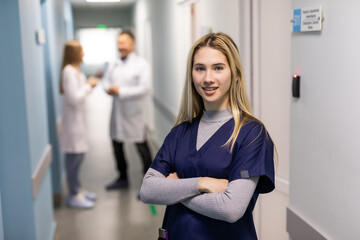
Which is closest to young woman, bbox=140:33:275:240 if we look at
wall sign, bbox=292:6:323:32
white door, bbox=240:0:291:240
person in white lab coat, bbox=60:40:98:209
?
wall sign, bbox=292:6:323:32

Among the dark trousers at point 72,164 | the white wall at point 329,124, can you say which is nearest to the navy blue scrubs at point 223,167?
the white wall at point 329,124

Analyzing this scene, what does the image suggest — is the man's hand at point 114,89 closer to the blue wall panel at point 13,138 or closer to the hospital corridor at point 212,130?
the hospital corridor at point 212,130

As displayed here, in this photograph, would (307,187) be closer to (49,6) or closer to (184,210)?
(184,210)

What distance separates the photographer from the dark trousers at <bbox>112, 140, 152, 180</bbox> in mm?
4610

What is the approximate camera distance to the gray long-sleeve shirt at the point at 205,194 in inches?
56.6

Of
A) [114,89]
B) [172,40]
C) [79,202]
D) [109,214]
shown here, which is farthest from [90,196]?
[172,40]

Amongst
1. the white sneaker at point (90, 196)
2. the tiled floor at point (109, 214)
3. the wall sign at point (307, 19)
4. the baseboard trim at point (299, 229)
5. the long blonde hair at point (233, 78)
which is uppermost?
the wall sign at point (307, 19)

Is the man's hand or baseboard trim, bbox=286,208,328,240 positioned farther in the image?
the man's hand

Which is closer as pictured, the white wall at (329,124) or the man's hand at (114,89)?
the white wall at (329,124)

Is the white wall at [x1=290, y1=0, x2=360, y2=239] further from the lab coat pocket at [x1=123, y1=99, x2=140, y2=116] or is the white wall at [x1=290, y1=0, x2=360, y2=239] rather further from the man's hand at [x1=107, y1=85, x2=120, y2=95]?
the lab coat pocket at [x1=123, y1=99, x2=140, y2=116]

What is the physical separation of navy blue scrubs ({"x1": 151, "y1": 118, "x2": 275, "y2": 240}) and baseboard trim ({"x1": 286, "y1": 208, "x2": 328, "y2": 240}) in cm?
41

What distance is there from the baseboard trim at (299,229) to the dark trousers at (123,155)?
2599mm

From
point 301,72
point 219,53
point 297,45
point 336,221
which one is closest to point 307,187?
point 336,221

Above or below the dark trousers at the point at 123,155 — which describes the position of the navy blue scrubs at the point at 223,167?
above
